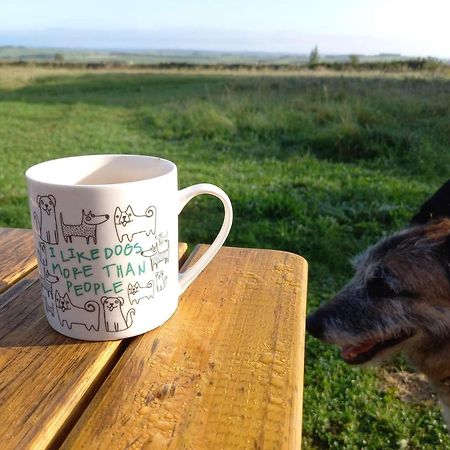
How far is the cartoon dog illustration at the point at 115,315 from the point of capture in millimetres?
974

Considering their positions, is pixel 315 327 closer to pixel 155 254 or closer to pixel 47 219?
pixel 155 254

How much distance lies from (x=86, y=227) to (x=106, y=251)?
0.19 ft

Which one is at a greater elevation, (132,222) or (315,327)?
(132,222)

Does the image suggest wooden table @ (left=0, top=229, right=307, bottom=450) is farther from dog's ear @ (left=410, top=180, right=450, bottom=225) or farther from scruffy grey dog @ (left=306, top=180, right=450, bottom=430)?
dog's ear @ (left=410, top=180, right=450, bottom=225)

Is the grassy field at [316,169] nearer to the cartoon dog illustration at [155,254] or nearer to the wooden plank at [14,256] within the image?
the wooden plank at [14,256]

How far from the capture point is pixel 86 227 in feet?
3.01

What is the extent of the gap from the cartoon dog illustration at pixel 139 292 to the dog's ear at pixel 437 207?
56.6 inches

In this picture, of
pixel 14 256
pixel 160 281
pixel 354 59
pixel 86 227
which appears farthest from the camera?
pixel 354 59

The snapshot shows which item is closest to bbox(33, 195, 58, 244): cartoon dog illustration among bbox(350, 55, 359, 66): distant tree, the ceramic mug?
the ceramic mug

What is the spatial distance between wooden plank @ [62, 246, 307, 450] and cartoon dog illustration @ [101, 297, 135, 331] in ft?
0.19

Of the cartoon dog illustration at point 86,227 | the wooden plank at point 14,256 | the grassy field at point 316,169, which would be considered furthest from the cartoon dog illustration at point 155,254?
the grassy field at point 316,169

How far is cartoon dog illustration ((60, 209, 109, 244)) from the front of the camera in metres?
0.91

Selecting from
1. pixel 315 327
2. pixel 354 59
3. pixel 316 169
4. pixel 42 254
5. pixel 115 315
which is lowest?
pixel 354 59

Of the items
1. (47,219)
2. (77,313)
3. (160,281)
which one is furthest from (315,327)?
(47,219)
